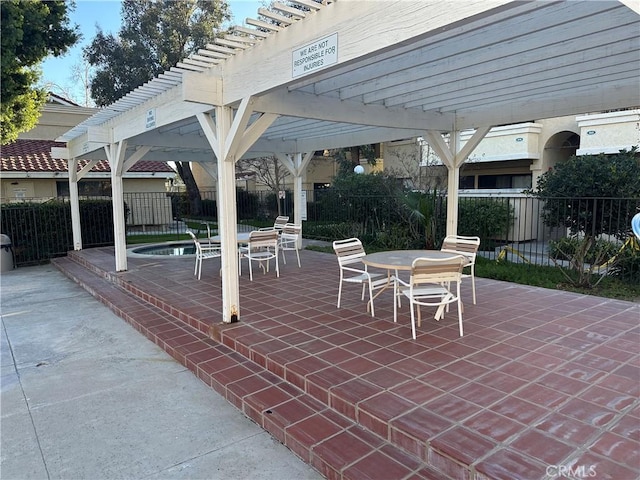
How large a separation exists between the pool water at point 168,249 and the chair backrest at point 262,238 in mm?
4186

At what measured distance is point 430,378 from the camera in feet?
10.5

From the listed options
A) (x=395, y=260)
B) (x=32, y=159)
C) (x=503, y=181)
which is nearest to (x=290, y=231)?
(x=395, y=260)

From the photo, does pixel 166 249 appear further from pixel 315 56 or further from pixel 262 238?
pixel 315 56

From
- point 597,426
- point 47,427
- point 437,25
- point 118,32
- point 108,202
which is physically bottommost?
point 47,427

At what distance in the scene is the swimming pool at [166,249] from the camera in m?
10.9

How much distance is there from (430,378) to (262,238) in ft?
14.4

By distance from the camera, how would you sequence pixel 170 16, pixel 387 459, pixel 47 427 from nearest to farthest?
pixel 387 459 < pixel 47 427 < pixel 170 16

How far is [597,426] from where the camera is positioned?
2.54 m

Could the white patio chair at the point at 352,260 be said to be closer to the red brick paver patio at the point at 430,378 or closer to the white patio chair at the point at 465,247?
the red brick paver patio at the point at 430,378

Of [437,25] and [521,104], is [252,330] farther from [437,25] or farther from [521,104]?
[521,104]

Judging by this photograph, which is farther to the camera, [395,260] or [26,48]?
[26,48]

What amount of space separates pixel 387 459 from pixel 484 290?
4025 mm

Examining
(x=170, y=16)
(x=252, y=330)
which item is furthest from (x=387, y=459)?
(x=170, y=16)

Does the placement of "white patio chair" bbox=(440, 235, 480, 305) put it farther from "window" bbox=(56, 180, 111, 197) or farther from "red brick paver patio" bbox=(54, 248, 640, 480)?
"window" bbox=(56, 180, 111, 197)
